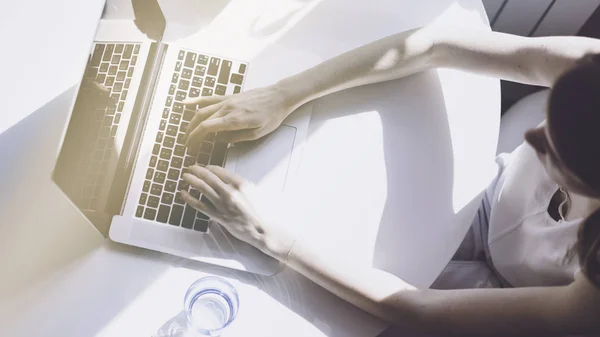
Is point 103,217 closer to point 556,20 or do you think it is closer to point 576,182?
point 576,182

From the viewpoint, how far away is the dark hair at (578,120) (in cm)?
64

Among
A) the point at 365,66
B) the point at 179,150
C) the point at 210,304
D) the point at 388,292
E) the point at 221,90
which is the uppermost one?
the point at 365,66

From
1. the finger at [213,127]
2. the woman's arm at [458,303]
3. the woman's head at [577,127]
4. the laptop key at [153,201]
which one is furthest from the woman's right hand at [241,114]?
the woman's head at [577,127]

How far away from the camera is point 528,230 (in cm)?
87

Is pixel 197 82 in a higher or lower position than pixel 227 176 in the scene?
higher

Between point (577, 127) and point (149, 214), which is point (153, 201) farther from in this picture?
point (577, 127)

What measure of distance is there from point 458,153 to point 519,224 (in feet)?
0.54

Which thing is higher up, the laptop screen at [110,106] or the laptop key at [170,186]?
the laptop screen at [110,106]

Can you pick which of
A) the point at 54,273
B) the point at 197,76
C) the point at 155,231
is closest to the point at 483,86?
the point at 197,76

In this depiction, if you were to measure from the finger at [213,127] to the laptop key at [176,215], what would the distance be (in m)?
0.12

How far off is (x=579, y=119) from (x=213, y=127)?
53 cm

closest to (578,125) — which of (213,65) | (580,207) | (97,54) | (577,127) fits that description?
(577,127)

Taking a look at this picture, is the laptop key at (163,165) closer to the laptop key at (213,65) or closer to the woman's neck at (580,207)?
the laptop key at (213,65)

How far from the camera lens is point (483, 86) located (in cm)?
93
